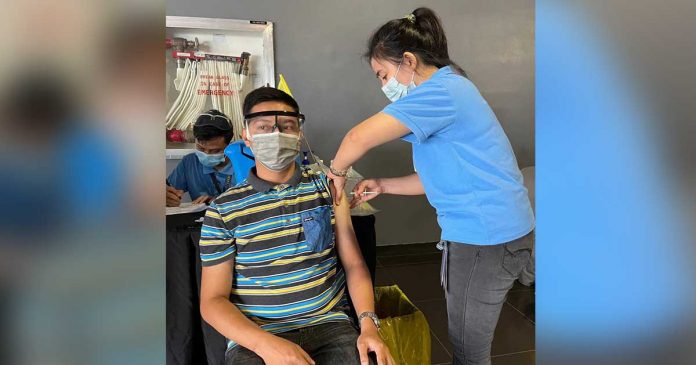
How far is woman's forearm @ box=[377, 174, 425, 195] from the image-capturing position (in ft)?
5.33

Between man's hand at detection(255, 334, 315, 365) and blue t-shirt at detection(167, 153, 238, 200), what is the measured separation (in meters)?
1.55

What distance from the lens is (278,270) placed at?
1.42 meters

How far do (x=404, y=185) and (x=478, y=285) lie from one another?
471 millimetres

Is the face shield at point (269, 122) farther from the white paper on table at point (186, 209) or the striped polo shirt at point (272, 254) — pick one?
the white paper on table at point (186, 209)

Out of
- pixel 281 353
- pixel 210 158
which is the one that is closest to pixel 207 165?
pixel 210 158

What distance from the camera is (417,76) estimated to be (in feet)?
4.49

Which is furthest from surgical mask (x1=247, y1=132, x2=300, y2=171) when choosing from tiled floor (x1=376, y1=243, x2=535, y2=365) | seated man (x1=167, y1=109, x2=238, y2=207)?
tiled floor (x1=376, y1=243, x2=535, y2=365)

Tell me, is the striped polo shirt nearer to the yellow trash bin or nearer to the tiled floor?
the yellow trash bin

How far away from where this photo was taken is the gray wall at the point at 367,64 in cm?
376

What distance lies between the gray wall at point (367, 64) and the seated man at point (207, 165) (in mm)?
1212
